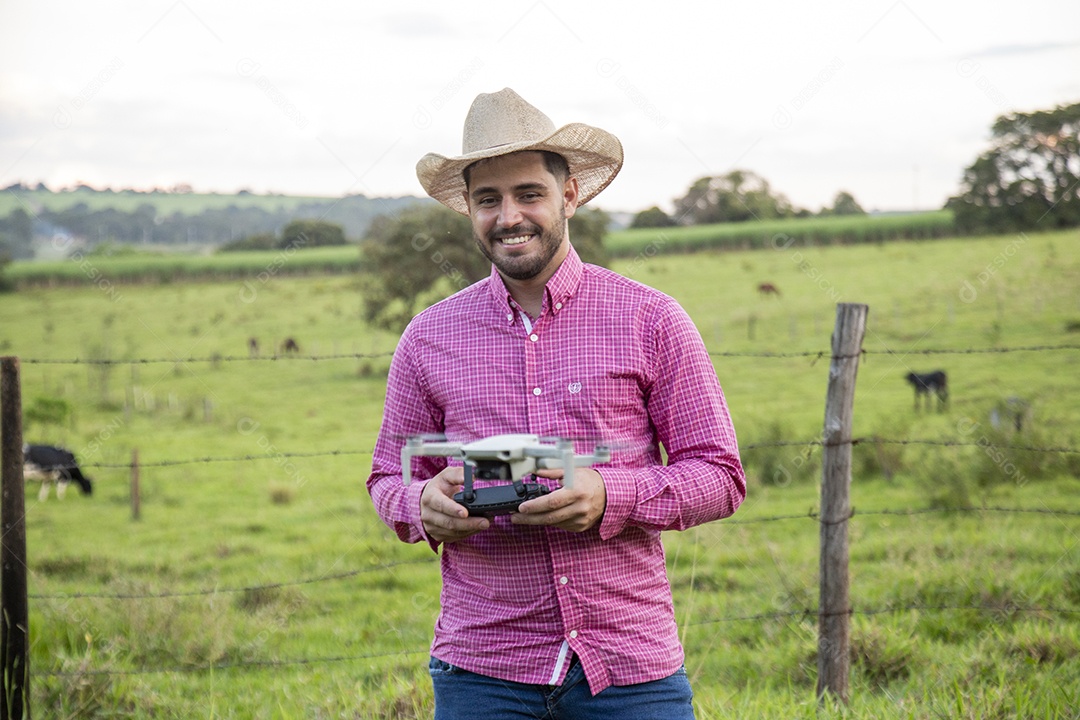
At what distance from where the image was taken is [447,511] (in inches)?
84.0

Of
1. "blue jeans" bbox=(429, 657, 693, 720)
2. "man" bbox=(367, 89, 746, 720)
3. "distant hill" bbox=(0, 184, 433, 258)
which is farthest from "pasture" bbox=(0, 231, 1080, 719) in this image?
Answer: "distant hill" bbox=(0, 184, 433, 258)

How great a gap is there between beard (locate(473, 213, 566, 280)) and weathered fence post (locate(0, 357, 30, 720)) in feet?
9.99

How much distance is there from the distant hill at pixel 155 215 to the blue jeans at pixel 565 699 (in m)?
58.8

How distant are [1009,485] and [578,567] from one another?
1005cm

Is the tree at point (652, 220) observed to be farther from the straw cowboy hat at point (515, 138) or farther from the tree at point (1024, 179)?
the straw cowboy hat at point (515, 138)

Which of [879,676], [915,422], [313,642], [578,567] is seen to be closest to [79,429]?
[313,642]

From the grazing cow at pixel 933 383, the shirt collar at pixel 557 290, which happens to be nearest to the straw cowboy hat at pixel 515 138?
the shirt collar at pixel 557 290

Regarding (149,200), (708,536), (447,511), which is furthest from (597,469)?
(149,200)

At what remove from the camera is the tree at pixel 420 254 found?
939 inches

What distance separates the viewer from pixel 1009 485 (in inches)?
425

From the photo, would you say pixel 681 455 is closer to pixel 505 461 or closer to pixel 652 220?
pixel 505 461

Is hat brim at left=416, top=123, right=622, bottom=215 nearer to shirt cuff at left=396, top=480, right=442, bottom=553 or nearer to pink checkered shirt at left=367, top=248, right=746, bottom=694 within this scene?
pink checkered shirt at left=367, top=248, right=746, bottom=694

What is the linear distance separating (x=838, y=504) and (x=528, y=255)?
2.83 metres

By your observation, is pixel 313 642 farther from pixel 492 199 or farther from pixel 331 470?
pixel 331 470
